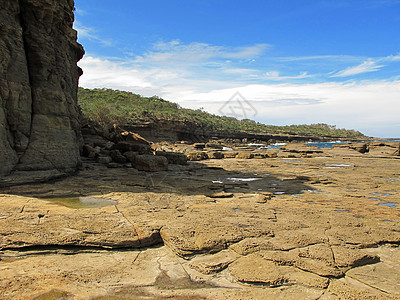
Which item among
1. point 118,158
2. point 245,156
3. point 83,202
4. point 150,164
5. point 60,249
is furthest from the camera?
point 245,156

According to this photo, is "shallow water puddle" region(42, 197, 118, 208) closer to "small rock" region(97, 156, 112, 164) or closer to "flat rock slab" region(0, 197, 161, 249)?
"flat rock slab" region(0, 197, 161, 249)

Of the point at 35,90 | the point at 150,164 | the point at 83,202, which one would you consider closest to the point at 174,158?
the point at 150,164

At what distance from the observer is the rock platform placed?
2.80 metres

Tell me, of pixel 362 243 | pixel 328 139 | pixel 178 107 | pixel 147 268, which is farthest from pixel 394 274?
pixel 328 139

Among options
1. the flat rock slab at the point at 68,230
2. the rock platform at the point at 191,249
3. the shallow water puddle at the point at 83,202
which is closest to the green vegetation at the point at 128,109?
the shallow water puddle at the point at 83,202

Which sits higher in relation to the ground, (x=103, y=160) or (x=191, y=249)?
(x=103, y=160)

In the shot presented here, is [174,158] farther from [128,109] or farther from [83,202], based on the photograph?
[128,109]

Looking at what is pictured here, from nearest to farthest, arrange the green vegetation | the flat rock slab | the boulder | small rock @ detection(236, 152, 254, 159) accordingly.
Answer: the flat rock slab → the boulder → small rock @ detection(236, 152, 254, 159) → the green vegetation

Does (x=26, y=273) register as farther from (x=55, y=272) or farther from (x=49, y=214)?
(x=49, y=214)

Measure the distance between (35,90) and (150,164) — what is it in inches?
192

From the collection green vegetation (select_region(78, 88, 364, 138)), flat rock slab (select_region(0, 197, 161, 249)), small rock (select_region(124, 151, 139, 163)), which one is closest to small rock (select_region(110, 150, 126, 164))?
small rock (select_region(124, 151, 139, 163))

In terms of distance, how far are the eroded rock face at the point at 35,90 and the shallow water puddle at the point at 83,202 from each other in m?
2.36

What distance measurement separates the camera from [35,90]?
852cm

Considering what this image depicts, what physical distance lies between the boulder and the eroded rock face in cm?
252
